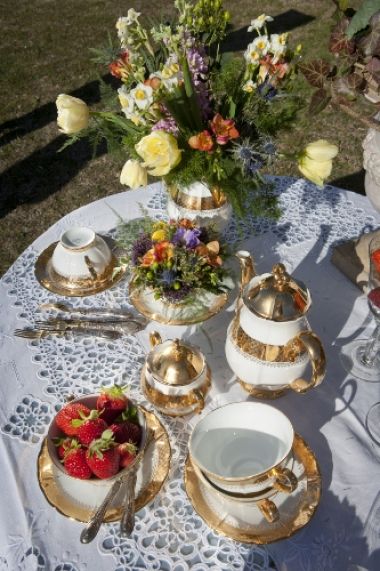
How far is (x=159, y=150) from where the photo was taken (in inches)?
42.0

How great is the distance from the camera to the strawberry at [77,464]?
828 mm

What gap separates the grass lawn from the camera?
3.12 m

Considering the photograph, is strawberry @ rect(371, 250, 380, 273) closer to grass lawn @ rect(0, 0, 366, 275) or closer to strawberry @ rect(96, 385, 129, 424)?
grass lawn @ rect(0, 0, 366, 275)

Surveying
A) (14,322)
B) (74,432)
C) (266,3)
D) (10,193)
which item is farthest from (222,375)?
(266,3)

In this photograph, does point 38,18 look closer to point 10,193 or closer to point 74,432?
point 10,193

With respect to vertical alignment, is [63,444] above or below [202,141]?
below

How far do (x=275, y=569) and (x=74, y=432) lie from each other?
401mm

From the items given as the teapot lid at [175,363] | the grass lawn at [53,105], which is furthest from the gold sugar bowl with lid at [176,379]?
the grass lawn at [53,105]

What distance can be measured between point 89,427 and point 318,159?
73 cm

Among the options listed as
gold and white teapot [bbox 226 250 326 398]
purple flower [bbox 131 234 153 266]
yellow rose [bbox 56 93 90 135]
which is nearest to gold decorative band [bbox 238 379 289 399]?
gold and white teapot [bbox 226 250 326 398]

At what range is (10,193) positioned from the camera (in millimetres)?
3176

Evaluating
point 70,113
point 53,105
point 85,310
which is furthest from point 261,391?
point 53,105

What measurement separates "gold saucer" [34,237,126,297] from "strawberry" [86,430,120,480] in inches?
20.9

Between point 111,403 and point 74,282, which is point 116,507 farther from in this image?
point 74,282
